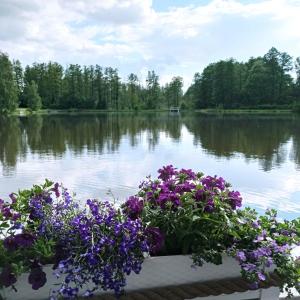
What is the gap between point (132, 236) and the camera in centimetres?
214

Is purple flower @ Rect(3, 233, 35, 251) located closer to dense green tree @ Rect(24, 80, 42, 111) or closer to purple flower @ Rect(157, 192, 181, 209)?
purple flower @ Rect(157, 192, 181, 209)

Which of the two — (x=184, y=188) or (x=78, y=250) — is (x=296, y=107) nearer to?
(x=184, y=188)

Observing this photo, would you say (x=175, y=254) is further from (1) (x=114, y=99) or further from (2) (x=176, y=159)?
(1) (x=114, y=99)

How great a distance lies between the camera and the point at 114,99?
372ft

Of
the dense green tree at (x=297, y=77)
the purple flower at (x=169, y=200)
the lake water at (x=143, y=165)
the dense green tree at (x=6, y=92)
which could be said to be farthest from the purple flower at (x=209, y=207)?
the dense green tree at (x=297, y=77)

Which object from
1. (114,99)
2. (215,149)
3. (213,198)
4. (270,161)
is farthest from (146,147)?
(114,99)

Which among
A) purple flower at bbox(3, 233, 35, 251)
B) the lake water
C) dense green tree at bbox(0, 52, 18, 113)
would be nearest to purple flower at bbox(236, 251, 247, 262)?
purple flower at bbox(3, 233, 35, 251)

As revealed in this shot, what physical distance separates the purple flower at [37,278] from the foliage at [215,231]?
1.93 ft

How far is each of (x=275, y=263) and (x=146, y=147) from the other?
20.3m

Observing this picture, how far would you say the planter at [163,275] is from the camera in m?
Result: 2.08

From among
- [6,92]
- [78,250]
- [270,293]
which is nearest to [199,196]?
[270,293]

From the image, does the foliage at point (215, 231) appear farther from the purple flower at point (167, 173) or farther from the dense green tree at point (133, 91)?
the dense green tree at point (133, 91)

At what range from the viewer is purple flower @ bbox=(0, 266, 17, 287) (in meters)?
1.96

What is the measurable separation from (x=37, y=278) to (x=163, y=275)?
65 centimetres
